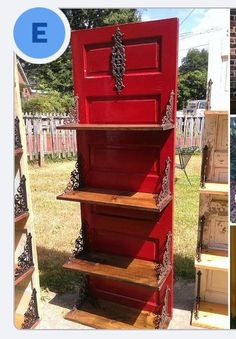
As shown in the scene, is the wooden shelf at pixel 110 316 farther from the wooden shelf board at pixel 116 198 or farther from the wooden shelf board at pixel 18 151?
the wooden shelf board at pixel 18 151

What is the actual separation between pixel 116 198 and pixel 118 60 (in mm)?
819

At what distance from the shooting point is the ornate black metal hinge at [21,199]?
251cm

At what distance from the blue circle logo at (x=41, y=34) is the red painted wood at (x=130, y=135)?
0.39 ft

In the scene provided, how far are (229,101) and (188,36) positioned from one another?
1.82ft

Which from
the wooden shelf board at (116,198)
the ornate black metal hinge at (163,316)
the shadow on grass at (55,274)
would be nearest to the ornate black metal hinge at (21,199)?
the wooden shelf board at (116,198)

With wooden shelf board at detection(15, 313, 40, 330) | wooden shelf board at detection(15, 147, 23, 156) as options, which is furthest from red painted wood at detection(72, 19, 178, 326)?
wooden shelf board at detection(15, 313, 40, 330)

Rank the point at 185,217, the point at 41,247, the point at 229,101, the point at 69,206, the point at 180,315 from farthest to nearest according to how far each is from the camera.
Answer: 1. the point at 69,206
2. the point at 185,217
3. the point at 41,247
4. the point at 180,315
5. the point at 229,101

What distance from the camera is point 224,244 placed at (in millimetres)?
2760

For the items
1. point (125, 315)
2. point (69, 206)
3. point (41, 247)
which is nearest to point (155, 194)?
point (125, 315)

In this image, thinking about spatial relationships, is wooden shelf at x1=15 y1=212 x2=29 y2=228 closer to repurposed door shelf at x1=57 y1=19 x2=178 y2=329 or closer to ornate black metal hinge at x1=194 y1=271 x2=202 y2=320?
repurposed door shelf at x1=57 y1=19 x2=178 y2=329

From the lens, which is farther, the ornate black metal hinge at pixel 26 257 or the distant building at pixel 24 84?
the ornate black metal hinge at pixel 26 257

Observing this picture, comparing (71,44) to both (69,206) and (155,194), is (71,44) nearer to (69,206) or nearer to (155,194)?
(155,194)

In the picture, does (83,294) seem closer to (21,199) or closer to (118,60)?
(21,199)

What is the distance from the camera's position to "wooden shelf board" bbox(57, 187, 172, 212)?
2287 millimetres
